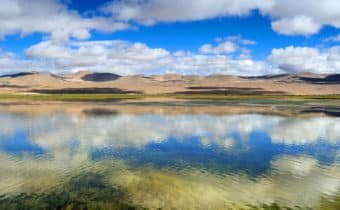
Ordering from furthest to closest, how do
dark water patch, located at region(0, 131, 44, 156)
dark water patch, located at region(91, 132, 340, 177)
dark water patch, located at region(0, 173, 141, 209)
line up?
dark water patch, located at region(0, 131, 44, 156)
dark water patch, located at region(91, 132, 340, 177)
dark water patch, located at region(0, 173, 141, 209)

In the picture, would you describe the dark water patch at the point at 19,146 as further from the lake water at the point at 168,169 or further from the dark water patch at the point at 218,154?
the dark water patch at the point at 218,154

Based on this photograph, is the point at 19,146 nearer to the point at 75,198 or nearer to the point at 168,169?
the point at 168,169

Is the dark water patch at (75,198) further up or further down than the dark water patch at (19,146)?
further down

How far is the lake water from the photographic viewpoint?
19047 millimetres

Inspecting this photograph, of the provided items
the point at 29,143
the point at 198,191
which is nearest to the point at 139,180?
the point at 198,191

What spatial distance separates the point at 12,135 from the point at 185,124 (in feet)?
82.8

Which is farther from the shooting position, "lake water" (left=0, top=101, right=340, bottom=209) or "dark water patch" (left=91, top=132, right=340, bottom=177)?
"dark water patch" (left=91, top=132, right=340, bottom=177)

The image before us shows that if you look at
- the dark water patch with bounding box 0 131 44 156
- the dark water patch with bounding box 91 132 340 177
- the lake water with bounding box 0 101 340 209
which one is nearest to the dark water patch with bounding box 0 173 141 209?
the lake water with bounding box 0 101 340 209

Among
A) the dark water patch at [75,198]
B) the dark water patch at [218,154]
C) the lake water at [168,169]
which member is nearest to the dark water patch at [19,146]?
the lake water at [168,169]

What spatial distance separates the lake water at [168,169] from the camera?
19047mm

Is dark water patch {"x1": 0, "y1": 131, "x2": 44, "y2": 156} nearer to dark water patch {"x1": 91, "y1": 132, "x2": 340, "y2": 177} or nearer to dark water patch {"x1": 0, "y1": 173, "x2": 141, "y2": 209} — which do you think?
dark water patch {"x1": 91, "y1": 132, "x2": 340, "y2": 177}

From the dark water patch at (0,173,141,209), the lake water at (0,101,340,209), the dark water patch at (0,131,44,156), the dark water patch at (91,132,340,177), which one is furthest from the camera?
the dark water patch at (0,131,44,156)

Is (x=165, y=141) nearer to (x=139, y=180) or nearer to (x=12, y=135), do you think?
(x=139, y=180)

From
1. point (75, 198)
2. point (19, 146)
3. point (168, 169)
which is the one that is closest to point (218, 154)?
point (168, 169)
